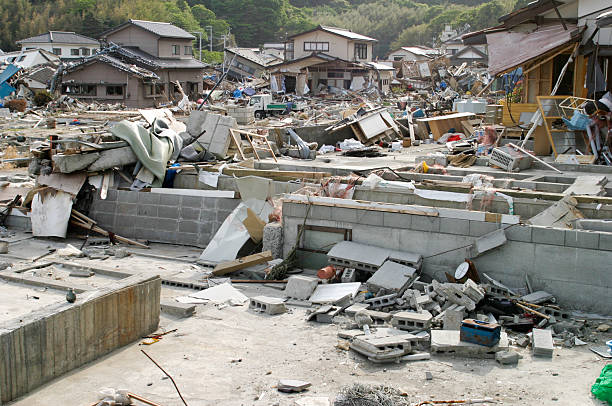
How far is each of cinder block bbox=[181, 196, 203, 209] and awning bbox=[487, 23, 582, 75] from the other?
→ 8162 millimetres

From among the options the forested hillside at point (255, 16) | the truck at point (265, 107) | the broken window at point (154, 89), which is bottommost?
the truck at point (265, 107)

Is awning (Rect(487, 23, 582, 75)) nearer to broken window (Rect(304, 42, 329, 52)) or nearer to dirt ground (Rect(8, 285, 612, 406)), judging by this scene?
dirt ground (Rect(8, 285, 612, 406))

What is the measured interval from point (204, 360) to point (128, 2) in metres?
71.3

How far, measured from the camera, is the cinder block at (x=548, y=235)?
8977 mm

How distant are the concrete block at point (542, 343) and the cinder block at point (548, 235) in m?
1.61

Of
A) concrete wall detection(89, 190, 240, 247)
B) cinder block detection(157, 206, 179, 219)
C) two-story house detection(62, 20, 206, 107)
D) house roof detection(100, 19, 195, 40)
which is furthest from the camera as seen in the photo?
house roof detection(100, 19, 195, 40)

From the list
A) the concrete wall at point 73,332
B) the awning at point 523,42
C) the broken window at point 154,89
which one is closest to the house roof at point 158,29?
the broken window at point 154,89

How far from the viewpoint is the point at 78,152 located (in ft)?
45.2

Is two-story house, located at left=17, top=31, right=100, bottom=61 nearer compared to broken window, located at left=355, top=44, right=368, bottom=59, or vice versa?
broken window, located at left=355, top=44, right=368, bottom=59

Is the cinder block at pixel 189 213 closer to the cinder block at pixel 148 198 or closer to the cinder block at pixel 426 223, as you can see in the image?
the cinder block at pixel 148 198

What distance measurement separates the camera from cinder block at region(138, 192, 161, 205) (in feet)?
45.8

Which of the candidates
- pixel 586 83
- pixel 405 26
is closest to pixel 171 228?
pixel 586 83

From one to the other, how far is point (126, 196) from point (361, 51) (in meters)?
43.8

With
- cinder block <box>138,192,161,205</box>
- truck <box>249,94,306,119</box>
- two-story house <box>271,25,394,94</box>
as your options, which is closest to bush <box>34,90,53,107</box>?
truck <box>249,94,306,119</box>
